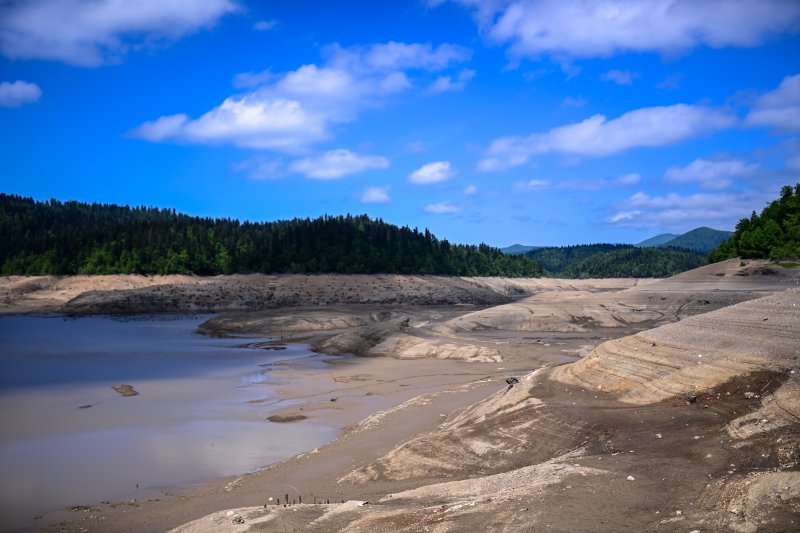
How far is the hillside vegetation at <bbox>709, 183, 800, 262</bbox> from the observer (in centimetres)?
5422

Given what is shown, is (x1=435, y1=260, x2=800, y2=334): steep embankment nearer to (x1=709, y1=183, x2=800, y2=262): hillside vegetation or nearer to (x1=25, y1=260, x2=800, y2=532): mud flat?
(x1=709, y1=183, x2=800, y2=262): hillside vegetation

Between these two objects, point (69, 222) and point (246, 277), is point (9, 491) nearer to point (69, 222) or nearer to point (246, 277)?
point (246, 277)

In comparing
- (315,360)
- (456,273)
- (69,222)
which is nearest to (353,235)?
(456,273)

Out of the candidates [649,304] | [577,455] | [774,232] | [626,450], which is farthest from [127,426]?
[774,232]

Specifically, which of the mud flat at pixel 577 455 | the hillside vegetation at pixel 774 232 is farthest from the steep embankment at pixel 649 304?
the mud flat at pixel 577 455

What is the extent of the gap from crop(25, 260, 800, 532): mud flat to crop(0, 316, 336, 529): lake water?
1.58 meters

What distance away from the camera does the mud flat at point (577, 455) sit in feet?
30.5

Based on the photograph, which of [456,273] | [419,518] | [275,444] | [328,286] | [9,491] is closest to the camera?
[419,518]

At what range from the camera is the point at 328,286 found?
101188 millimetres

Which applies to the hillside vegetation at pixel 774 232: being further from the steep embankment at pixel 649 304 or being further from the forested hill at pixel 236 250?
the forested hill at pixel 236 250

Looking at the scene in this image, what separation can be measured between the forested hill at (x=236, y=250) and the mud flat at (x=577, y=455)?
88775 millimetres

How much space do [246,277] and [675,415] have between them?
322 feet

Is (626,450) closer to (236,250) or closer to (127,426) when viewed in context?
(127,426)

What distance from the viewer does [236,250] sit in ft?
389
